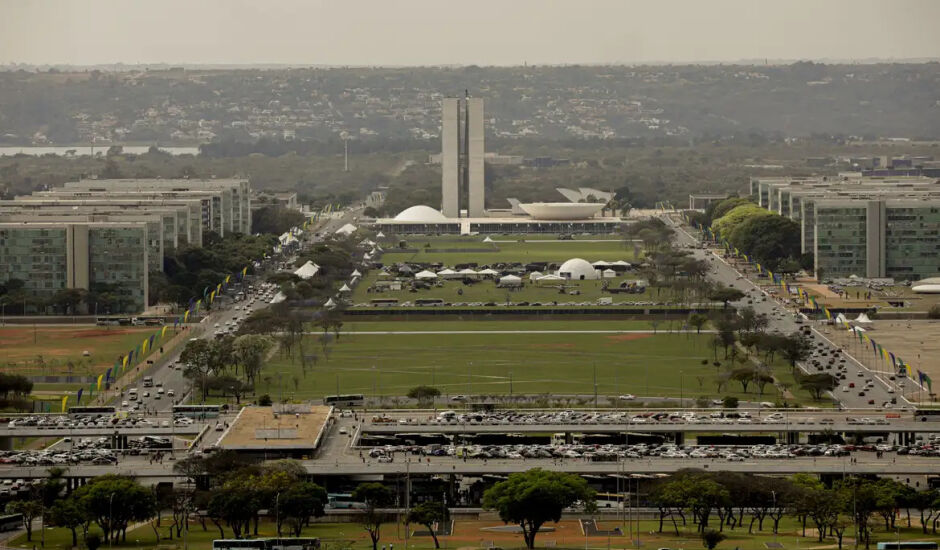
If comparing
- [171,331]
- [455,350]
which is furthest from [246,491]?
[171,331]

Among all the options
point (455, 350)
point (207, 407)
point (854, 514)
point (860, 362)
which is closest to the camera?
point (854, 514)

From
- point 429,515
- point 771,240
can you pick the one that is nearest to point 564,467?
point 429,515

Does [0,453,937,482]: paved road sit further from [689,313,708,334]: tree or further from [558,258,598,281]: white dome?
[558,258,598,281]: white dome

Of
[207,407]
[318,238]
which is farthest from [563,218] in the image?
[207,407]

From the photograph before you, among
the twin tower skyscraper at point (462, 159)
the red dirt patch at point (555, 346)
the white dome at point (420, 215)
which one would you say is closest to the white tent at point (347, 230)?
the white dome at point (420, 215)

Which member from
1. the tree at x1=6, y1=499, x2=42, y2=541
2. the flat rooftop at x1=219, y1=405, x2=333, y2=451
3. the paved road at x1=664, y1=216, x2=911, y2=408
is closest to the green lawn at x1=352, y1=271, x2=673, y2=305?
the paved road at x1=664, y1=216, x2=911, y2=408

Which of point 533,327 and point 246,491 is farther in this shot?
point 533,327

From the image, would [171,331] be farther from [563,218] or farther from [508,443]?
[563,218]

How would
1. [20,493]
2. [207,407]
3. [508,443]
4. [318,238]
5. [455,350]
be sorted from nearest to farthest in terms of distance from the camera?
[20,493]
[508,443]
[207,407]
[455,350]
[318,238]
